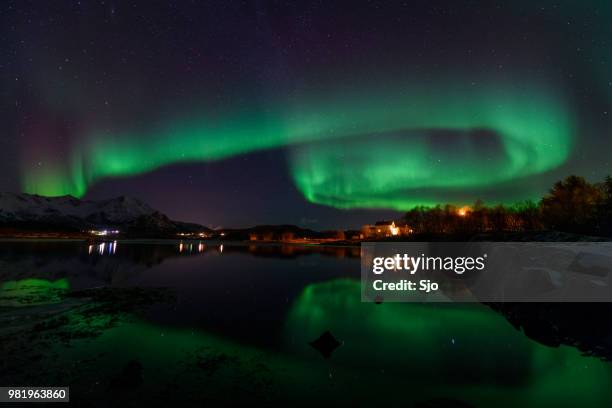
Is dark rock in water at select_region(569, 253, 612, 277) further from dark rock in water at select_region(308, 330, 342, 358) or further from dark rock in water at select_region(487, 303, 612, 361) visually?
dark rock in water at select_region(308, 330, 342, 358)

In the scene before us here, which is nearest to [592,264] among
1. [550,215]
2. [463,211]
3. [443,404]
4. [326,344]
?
[326,344]

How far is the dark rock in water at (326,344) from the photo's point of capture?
20.0m

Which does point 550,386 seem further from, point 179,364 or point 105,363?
point 105,363

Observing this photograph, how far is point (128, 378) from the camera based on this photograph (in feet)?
45.4

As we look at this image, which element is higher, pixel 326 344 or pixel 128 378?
pixel 128 378

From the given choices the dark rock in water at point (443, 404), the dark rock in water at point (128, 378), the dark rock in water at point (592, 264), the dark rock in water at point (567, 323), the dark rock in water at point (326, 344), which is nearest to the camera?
the dark rock in water at point (443, 404)

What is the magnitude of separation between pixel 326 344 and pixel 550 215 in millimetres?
95476

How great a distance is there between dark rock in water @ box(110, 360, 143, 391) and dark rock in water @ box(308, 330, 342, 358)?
1016 cm

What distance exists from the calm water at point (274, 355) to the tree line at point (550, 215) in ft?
143

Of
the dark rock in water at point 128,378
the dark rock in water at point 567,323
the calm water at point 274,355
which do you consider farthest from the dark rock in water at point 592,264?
the dark rock in water at point 128,378

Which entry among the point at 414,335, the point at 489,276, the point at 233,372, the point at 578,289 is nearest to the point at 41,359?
the point at 233,372

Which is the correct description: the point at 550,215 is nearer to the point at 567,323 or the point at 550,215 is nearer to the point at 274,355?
the point at 567,323

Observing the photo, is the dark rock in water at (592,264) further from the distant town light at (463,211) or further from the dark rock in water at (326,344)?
the distant town light at (463,211)

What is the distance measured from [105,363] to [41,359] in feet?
9.71
